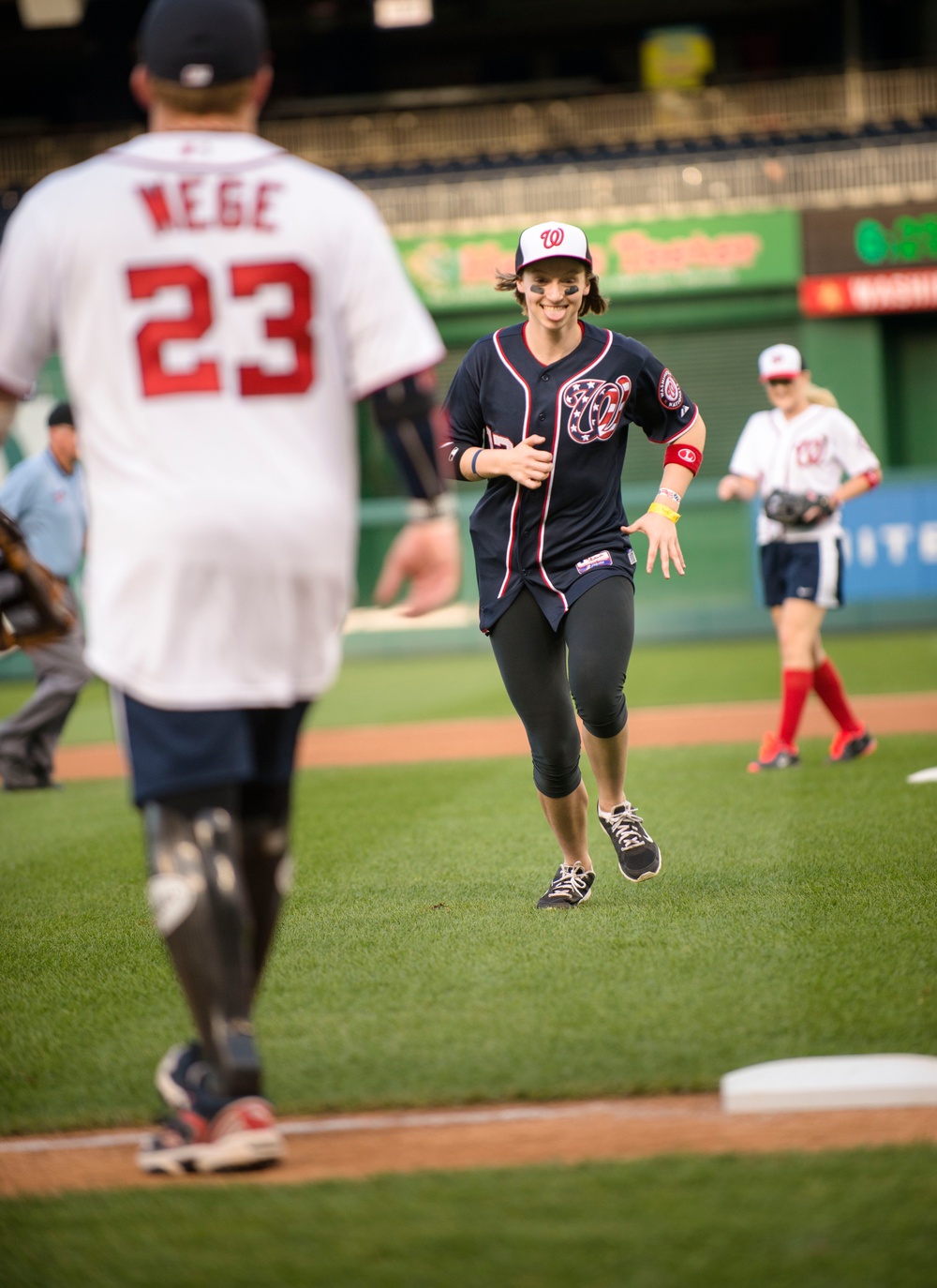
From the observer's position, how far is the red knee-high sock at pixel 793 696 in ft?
28.6

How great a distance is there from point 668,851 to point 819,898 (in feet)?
3.90

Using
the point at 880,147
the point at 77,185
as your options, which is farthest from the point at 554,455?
the point at 880,147

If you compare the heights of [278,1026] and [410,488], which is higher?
[410,488]

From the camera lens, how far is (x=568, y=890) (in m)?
5.25

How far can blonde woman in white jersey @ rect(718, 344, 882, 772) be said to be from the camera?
873cm

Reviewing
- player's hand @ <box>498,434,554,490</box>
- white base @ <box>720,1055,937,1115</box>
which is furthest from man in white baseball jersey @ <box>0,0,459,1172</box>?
player's hand @ <box>498,434,554,490</box>

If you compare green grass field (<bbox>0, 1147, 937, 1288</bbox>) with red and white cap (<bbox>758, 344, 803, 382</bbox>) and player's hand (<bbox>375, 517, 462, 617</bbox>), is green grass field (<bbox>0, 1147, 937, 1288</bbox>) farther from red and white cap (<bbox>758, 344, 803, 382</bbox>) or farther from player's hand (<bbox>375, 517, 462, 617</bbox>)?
red and white cap (<bbox>758, 344, 803, 382</bbox>)

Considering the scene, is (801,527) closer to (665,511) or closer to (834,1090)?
(665,511)

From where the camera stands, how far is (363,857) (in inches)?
262

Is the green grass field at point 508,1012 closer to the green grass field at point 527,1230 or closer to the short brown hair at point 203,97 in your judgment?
the green grass field at point 527,1230

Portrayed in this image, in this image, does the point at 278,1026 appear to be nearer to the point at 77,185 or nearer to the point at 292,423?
the point at 292,423

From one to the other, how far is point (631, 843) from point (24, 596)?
8.74ft

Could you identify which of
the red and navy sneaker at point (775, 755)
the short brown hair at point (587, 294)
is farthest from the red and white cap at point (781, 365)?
the short brown hair at point (587, 294)

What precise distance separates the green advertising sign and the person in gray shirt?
13128 mm
